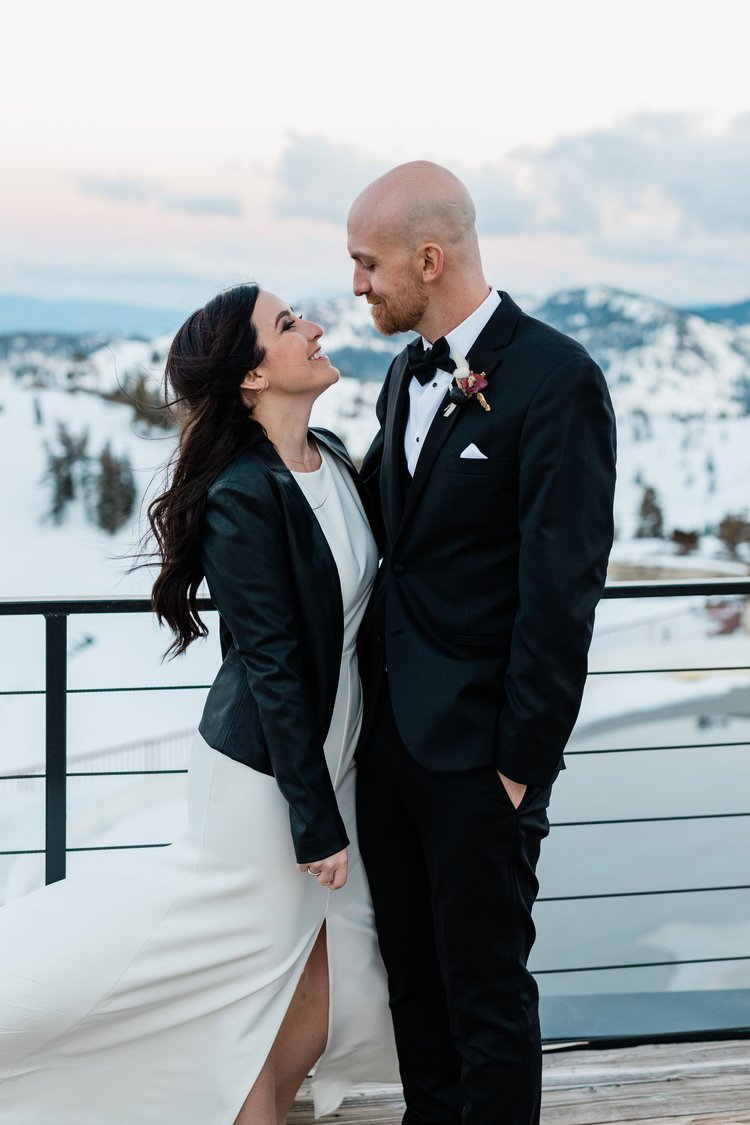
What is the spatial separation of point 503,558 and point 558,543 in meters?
0.14

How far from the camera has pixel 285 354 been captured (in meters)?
1.80

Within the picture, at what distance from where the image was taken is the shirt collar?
1.72 metres

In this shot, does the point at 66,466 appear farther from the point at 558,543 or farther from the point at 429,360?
the point at 558,543

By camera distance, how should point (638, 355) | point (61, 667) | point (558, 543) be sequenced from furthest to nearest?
point (638, 355), point (61, 667), point (558, 543)

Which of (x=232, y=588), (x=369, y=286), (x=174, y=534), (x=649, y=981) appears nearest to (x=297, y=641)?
(x=232, y=588)

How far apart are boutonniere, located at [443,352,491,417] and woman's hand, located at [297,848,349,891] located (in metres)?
0.75

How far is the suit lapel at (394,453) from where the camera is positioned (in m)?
1.75

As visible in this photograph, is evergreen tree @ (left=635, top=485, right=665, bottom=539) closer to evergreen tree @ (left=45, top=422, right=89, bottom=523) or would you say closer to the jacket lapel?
A: evergreen tree @ (left=45, top=422, right=89, bottom=523)

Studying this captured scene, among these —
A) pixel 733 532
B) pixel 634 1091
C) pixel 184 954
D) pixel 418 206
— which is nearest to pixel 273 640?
pixel 184 954

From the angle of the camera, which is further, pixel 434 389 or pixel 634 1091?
pixel 634 1091

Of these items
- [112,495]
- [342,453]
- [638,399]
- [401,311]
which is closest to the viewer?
[401,311]

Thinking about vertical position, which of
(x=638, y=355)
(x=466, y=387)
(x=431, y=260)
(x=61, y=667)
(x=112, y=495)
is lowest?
(x=112, y=495)

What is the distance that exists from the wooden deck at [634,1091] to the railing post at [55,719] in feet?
2.56

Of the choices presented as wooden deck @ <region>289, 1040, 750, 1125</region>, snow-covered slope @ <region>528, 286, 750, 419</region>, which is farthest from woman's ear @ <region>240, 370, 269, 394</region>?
snow-covered slope @ <region>528, 286, 750, 419</region>
